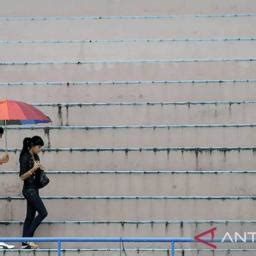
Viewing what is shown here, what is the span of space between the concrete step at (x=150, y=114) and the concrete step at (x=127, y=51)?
1502 mm

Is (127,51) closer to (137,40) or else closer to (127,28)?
(137,40)

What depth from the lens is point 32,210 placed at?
11492 millimetres

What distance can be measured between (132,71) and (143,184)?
101 inches

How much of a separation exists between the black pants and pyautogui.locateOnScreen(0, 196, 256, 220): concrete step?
2.21 feet

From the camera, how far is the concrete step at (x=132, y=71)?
47.1 ft

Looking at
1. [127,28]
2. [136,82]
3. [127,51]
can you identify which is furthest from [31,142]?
[127,28]

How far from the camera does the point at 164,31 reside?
15.5 metres

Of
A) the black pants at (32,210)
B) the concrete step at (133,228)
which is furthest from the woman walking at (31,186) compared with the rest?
the concrete step at (133,228)

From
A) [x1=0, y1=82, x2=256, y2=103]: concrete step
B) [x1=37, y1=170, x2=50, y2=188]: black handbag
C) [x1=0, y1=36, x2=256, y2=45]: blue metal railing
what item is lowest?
[x1=37, y1=170, x2=50, y2=188]: black handbag

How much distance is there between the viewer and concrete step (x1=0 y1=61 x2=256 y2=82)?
14.3m

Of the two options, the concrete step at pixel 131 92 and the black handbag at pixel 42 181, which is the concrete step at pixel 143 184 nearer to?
the black handbag at pixel 42 181

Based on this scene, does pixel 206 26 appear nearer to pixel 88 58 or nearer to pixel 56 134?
pixel 88 58

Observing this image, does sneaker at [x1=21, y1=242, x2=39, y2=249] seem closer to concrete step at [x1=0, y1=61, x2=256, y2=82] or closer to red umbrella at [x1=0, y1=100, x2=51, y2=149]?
red umbrella at [x1=0, y1=100, x2=51, y2=149]

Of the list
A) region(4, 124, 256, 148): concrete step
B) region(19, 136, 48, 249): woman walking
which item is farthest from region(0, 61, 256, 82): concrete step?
region(19, 136, 48, 249): woman walking
